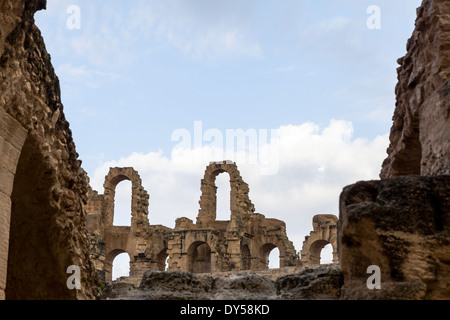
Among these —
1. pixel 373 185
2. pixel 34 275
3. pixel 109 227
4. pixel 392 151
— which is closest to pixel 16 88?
pixel 34 275

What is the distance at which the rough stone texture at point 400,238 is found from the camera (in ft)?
13.5

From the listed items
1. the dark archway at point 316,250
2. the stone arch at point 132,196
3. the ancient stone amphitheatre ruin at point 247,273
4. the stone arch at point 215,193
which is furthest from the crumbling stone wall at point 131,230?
the ancient stone amphitheatre ruin at point 247,273

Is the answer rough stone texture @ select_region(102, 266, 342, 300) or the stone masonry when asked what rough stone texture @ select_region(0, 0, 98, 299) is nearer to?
rough stone texture @ select_region(102, 266, 342, 300)

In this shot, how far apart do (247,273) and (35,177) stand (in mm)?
2723

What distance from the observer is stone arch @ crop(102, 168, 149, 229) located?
27.8m

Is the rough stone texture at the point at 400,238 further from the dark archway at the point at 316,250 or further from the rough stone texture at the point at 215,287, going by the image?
the dark archway at the point at 316,250

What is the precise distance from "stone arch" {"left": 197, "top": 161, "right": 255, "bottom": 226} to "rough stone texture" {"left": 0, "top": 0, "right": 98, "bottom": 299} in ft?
66.7

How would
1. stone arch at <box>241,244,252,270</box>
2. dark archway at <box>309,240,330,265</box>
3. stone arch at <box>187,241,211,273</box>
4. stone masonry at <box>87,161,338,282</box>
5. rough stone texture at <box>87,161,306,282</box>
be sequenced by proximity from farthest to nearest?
dark archway at <box>309,240,330,265</box> → stone arch at <box>241,244,252,270</box> → stone arch at <box>187,241,211,273</box> → stone masonry at <box>87,161,338,282</box> → rough stone texture at <box>87,161,306,282</box>

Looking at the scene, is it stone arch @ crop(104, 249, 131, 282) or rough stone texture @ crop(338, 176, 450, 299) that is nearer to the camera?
rough stone texture @ crop(338, 176, 450, 299)

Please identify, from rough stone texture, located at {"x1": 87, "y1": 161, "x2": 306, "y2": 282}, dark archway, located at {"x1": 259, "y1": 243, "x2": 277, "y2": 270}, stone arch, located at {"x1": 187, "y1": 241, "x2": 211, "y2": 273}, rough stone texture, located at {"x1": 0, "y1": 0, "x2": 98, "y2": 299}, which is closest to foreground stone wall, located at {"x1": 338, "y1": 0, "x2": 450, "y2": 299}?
rough stone texture, located at {"x1": 0, "y1": 0, "x2": 98, "y2": 299}

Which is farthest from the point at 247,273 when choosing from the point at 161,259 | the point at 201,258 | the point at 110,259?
the point at 110,259

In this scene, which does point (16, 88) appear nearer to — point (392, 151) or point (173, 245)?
point (392, 151)

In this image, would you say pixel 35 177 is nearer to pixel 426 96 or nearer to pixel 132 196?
pixel 426 96

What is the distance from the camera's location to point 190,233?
25.6 meters
